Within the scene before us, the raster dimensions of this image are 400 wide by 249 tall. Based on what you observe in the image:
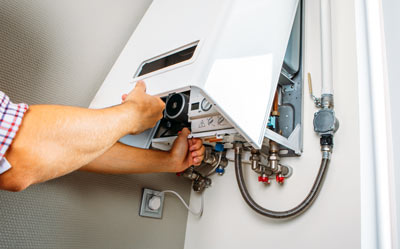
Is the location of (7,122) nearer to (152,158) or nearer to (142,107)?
(142,107)

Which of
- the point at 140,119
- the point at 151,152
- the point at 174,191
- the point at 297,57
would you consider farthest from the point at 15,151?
the point at 297,57

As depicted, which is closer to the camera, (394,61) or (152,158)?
(394,61)

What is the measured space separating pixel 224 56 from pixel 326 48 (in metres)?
A: 0.50

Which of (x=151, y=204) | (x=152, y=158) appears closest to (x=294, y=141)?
(x=152, y=158)

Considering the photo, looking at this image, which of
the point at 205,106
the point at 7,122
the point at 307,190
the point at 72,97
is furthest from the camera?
the point at 72,97

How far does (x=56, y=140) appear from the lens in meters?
0.56

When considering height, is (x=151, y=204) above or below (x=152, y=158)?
below

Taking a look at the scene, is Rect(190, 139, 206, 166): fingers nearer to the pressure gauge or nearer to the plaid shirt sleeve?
the pressure gauge

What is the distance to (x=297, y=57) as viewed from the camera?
1070 mm

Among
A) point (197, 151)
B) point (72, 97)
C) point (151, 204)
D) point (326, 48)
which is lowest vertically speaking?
point (151, 204)

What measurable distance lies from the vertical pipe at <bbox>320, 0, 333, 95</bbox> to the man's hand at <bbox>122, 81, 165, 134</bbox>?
578mm

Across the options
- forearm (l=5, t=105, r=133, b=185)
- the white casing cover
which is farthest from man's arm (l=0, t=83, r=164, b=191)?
the white casing cover

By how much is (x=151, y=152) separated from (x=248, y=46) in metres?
0.52

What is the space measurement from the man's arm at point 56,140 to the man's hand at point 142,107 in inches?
1.4
